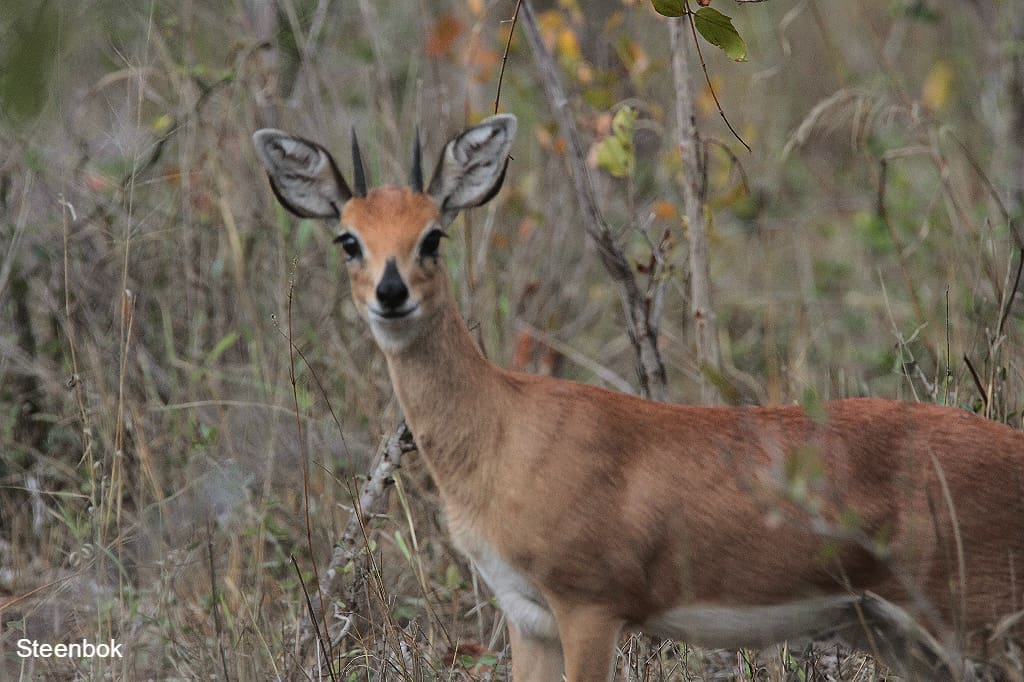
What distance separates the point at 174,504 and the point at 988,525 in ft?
10.5

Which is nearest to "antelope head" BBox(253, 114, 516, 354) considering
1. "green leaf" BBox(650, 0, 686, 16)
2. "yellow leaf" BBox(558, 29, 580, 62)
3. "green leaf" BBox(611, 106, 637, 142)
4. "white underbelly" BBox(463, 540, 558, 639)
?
"white underbelly" BBox(463, 540, 558, 639)

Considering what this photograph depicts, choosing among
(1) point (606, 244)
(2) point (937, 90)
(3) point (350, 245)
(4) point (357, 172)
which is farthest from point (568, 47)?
(2) point (937, 90)

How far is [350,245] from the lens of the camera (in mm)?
3893

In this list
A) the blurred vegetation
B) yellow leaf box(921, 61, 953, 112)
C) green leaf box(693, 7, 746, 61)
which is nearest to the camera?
green leaf box(693, 7, 746, 61)

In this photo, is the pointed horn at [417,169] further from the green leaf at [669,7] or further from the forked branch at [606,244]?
the green leaf at [669,7]

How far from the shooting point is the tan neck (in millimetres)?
3703

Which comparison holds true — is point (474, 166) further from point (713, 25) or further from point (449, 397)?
point (713, 25)

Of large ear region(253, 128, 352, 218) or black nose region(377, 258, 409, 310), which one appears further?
large ear region(253, 128, 352, 218)

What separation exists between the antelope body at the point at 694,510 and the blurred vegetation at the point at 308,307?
0.29 meters

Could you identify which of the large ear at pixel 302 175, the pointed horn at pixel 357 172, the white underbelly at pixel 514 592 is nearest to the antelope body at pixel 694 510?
the white underbelly at pixel 514 592

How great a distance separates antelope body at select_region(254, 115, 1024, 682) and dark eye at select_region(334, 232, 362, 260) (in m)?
0.05

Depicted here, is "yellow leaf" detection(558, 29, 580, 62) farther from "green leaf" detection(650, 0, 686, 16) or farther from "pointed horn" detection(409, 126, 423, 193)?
"green leaf" detection(650, 0, 686, 16)

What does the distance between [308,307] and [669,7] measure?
3.82 m

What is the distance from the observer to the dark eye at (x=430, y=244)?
12.6 feet
